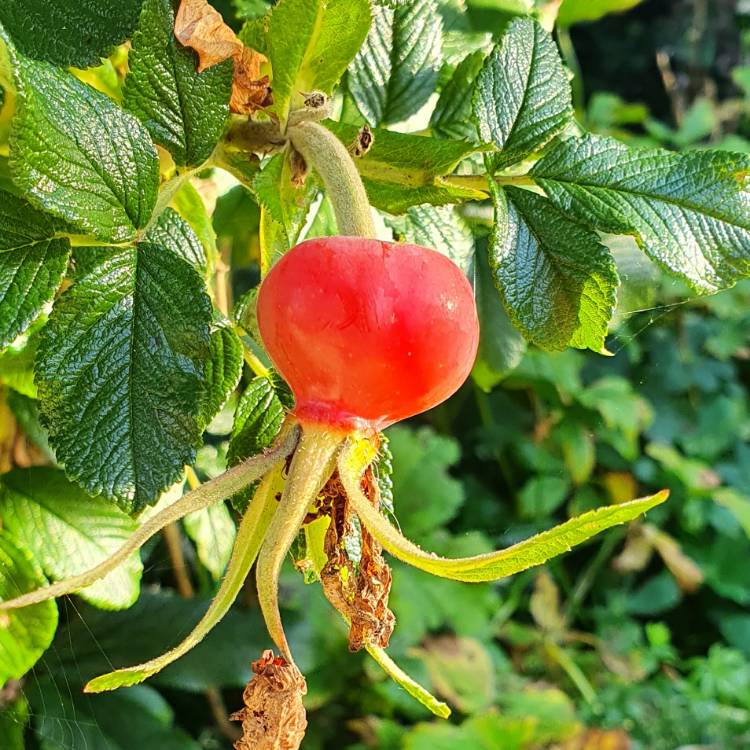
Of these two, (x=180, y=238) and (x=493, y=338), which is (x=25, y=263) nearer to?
(x=180, y=238)

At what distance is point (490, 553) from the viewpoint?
314mm

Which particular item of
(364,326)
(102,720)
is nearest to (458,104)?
(364,326)

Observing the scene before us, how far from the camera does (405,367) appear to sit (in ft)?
1.04

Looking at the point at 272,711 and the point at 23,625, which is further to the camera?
the point at 23,625

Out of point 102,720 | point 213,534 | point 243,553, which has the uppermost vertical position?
point 243,553

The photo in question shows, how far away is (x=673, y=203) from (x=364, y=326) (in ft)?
0.60

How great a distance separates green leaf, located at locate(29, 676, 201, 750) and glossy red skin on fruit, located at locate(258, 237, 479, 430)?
0.31 meters

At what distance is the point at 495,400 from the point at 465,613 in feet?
1.50

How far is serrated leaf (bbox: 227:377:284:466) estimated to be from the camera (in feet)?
1.34

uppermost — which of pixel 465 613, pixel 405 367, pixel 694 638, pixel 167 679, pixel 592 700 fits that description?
pixel 405 367

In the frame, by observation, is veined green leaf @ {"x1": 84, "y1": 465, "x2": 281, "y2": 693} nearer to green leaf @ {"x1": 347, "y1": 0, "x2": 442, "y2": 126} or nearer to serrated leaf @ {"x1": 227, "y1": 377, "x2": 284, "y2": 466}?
serrated leaf @ {"x1": 227, "y1": 377, "x2": 284, "y2": 466}

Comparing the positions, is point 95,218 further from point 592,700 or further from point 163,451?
point 592,700

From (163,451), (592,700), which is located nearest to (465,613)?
(592,700)

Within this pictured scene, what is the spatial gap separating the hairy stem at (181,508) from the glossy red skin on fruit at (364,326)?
2 cm
